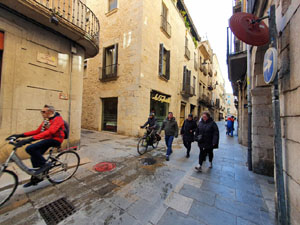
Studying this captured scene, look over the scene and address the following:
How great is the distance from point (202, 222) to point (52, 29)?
7.10 metres

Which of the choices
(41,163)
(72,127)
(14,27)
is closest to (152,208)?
(41,163)

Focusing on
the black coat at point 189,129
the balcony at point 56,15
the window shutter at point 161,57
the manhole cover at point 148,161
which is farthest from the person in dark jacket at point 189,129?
the window shutter at point 161,57

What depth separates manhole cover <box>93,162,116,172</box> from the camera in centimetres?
379

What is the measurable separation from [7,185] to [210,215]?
3.96 m

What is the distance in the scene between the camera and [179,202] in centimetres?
242

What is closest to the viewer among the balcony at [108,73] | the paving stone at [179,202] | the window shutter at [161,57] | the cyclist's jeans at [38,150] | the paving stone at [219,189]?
the paving stone at [179,202]

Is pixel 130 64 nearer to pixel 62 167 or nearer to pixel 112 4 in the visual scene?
pixel 112 4

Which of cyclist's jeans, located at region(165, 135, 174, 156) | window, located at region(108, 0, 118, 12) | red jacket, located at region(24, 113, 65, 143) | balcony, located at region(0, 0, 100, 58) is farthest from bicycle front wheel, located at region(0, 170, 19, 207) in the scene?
window, located at region(108, 0, 118, 12)

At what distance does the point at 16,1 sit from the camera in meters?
3.58

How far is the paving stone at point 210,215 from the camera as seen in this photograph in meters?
2.00

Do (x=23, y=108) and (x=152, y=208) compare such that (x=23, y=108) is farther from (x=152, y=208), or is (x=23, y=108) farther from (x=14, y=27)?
(x=152, y=208)

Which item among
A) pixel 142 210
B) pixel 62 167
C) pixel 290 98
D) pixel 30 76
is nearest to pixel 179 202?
pixel 142 210

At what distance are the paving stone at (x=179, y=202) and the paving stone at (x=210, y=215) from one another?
93mm

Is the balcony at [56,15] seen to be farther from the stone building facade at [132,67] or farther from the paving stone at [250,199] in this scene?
the paving stone at [250,199]
